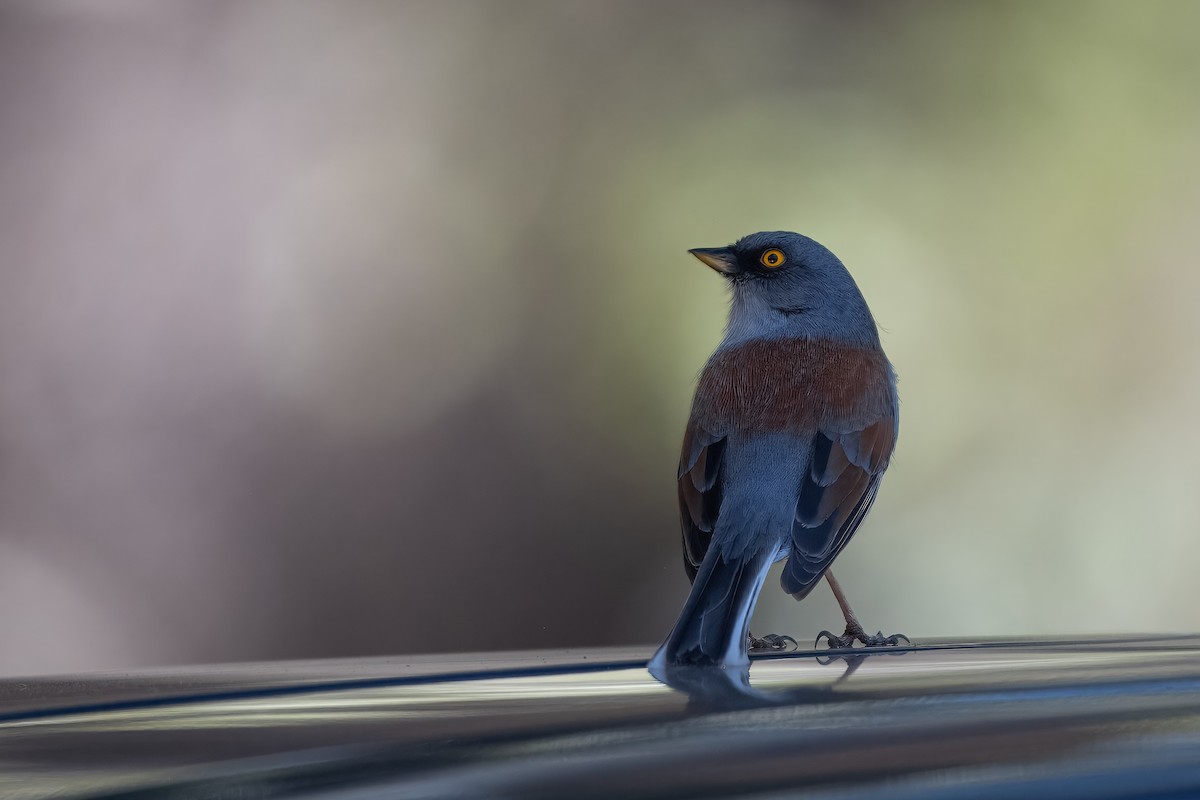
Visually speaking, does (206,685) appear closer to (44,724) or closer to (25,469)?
(44,724)

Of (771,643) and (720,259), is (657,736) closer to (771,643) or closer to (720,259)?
(771,643)

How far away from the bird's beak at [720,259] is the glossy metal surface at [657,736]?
3.63 feet

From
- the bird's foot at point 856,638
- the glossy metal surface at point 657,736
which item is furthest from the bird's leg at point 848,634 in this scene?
the glossy metal surface at point 657,736

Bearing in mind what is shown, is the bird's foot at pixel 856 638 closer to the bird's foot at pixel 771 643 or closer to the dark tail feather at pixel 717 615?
the bird's foot at pixel 771 643

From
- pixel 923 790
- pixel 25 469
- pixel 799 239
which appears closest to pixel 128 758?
pixel 923 790

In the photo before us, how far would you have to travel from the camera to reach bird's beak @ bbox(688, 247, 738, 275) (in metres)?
1.59

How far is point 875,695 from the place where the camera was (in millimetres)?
404

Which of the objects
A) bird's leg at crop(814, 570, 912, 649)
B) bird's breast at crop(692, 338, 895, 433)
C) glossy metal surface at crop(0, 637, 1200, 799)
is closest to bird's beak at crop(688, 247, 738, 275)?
A: bird's breast at crop(692, 338, 895, 433)

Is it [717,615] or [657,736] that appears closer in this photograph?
[657,736]

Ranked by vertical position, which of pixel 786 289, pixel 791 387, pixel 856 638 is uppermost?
pixel 786 289

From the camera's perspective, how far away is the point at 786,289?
1577 mm

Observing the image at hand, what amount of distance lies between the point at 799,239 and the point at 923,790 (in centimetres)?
138

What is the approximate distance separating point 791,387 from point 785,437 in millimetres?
86

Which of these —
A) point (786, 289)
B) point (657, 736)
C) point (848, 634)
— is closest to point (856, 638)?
point (848, 634)
